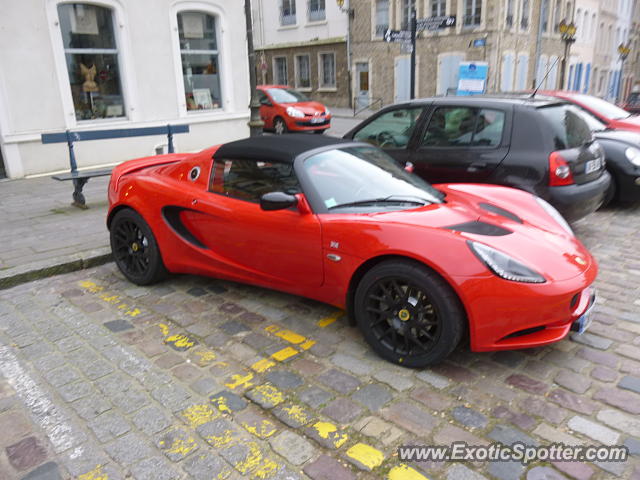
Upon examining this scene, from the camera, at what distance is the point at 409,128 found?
5941 mm

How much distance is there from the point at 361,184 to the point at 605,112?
643 centimetres

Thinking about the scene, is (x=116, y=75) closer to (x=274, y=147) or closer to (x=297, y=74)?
(x=274, y=147)

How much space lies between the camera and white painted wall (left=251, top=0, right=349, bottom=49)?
27.9m

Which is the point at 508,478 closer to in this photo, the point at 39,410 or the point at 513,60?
the point at 39,410

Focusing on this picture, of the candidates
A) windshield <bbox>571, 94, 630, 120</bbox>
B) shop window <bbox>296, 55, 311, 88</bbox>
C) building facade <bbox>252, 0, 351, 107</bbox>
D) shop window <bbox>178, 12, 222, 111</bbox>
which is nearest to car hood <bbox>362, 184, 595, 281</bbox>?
windshield <bbox>571, 94, 630, 120</bbox>

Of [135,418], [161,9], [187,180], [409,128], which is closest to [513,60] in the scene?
[161,9]

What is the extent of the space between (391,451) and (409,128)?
4.22 m

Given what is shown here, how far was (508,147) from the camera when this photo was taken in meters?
5.12

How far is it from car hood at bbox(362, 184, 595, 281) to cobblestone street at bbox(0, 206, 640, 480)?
0.65m

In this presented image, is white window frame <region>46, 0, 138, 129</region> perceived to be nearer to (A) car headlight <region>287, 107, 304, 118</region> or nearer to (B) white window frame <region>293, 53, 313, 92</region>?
(A) car headlight <region>287, 107, 304, 118</region>

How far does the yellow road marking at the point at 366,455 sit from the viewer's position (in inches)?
94.6

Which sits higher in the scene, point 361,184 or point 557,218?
point 361,184

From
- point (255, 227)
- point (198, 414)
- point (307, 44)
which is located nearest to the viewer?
point (198, 414)

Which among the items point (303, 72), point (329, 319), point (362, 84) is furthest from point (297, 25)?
point (329, 319)
